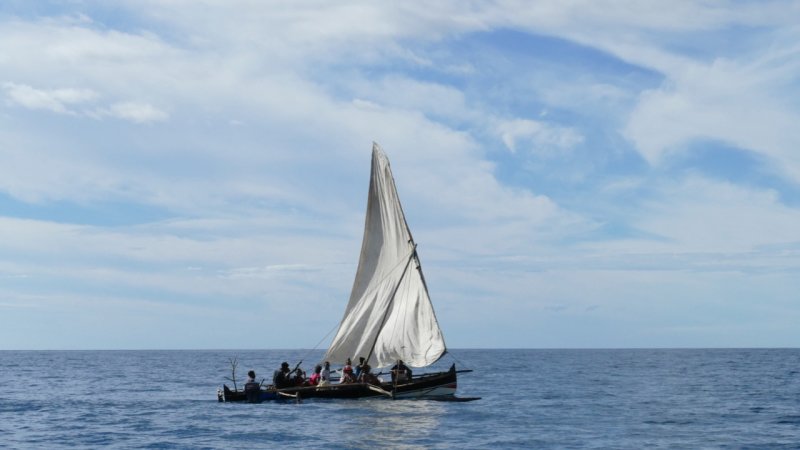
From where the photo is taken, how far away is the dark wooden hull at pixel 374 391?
139ft

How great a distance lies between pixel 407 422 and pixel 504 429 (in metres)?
4.05

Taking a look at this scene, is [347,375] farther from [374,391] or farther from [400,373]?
[400,373]

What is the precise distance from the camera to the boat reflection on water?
32.2m

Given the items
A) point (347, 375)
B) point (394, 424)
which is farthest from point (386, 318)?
point (394, 424)

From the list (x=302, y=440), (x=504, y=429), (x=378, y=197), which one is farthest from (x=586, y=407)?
(x=302, y=440)

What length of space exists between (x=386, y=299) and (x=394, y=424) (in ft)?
35.7

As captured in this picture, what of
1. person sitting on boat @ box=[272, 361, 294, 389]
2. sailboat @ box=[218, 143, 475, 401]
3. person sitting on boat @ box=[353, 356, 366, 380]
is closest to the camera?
sailboat @ box=[218, 143, 475, 401]

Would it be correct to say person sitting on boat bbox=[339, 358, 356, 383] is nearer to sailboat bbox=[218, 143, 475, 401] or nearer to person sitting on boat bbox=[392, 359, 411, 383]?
sailboat bbox=[218, 143, 475, 401]

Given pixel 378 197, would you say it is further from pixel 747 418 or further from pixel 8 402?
pixel 8 402

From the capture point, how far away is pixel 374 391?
42406mm

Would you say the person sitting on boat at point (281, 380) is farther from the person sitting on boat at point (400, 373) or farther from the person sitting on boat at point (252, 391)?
the person sitting on boat at point (400, 373)

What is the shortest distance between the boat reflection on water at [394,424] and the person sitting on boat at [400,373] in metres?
1.13

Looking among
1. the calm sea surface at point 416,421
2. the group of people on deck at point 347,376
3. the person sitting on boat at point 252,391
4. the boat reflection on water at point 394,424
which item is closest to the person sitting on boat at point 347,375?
the group of people on deck at point 347,376

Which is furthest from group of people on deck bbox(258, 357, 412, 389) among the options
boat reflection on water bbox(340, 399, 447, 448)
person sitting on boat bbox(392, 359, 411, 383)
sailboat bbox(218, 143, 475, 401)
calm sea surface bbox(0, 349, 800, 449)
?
boat reflection on water bbox(340, 399, 447, 448)
